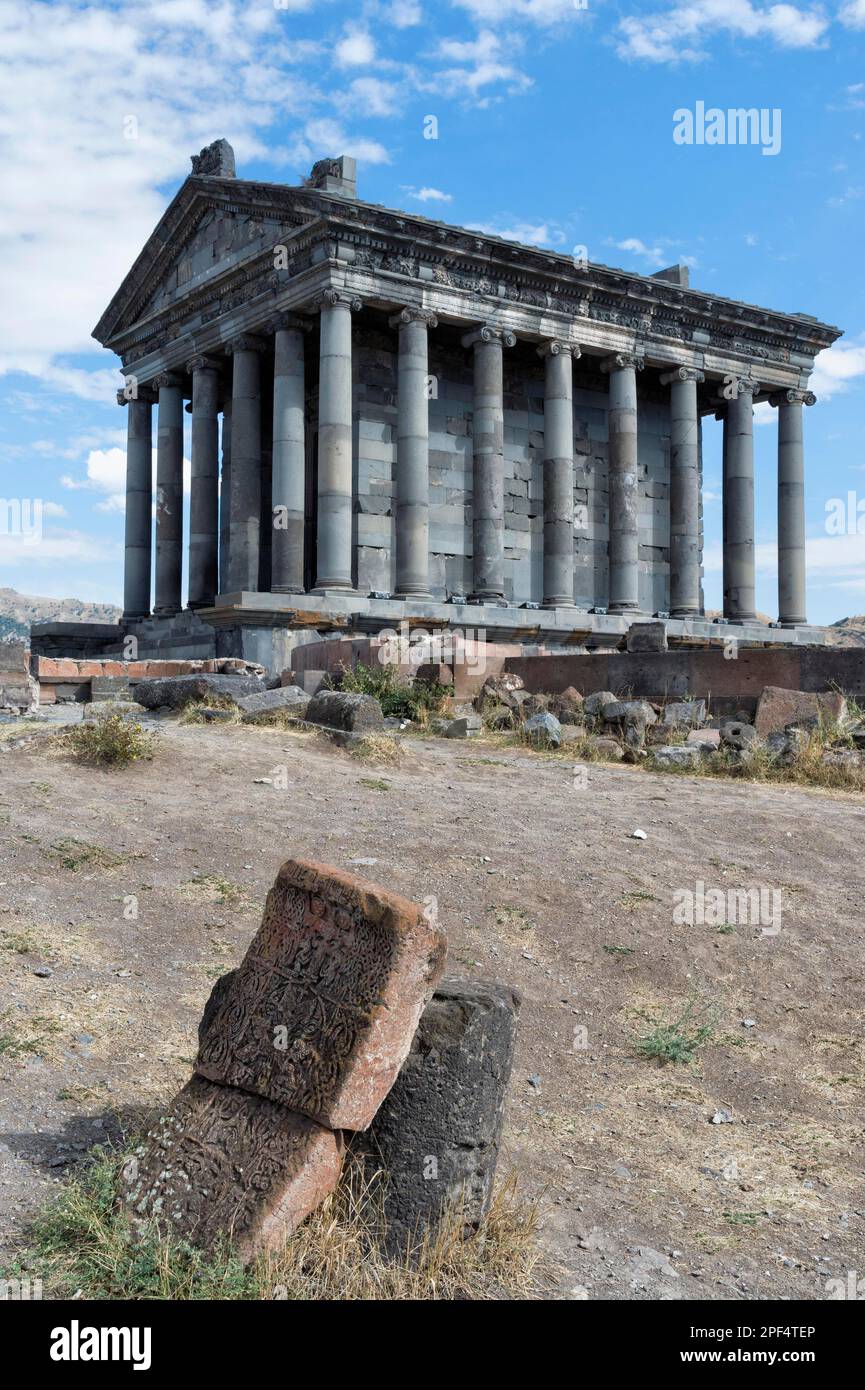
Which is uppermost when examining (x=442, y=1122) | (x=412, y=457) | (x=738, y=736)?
(x=412, y=457)

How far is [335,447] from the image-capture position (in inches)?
914

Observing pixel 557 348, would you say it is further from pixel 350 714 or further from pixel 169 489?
pixel 350 714

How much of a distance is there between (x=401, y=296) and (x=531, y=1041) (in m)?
20.5

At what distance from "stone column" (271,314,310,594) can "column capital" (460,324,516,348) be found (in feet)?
13.0

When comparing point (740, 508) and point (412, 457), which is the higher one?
point (412, 457)

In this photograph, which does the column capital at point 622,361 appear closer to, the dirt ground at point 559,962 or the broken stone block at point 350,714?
the broken stone block at point 350,714

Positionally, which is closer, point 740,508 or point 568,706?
point 568,706

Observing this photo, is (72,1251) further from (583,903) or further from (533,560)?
(533,560)

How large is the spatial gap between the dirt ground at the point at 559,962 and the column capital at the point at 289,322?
15.1 meters

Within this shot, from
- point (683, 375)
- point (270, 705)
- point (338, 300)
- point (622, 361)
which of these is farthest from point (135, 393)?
point (270, 705)

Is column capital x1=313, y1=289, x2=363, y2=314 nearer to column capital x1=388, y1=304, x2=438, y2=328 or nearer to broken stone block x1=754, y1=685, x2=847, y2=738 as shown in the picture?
column capital x1=388, y1=304, x2=438, y2=328

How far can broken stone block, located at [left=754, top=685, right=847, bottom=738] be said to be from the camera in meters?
13.6

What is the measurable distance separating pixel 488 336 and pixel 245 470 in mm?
6253

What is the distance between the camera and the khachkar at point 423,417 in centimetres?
2355
